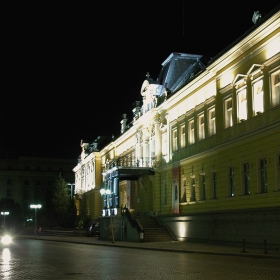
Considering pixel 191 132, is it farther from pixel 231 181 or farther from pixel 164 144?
pixel 231 181

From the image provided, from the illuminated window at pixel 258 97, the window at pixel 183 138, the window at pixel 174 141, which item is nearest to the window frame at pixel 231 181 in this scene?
the illuminated window at pixel 258 97

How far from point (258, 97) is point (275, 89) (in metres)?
1.98

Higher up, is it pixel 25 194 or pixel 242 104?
pixel 242 104

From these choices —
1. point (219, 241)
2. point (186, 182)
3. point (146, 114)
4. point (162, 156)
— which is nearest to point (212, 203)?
point (219, 241)

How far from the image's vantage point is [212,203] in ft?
116

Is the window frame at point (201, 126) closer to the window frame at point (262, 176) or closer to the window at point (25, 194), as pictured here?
the window frame at point (262, 176)

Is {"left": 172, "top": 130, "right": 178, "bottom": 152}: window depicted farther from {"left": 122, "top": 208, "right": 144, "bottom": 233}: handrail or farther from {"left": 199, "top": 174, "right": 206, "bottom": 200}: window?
{"left": 122, "top": 208, "right": 144, "bottom": 233}: handrail

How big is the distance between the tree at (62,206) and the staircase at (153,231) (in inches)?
1500

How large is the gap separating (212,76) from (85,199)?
171ft

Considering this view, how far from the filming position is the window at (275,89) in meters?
27.1

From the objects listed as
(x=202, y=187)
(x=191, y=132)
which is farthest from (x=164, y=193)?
(x=202, y=187)

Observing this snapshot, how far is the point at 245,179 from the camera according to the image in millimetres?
31125

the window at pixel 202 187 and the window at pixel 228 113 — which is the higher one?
the window at pixel 228 113

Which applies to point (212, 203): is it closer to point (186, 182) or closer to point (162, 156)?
point (186, 182)
